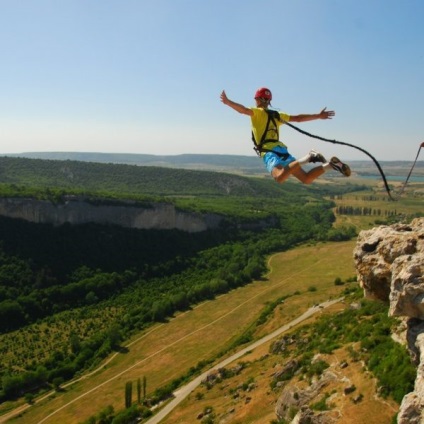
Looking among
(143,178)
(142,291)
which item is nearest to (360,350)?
(142,291)

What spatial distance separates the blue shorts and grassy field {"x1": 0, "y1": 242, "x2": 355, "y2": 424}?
36669mm

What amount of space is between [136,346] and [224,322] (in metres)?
12.9

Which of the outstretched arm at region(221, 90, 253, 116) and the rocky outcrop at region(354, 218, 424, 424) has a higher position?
the outstretched arm at region(221, 90, 253, 116)

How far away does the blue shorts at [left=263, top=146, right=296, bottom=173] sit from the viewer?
10211 mm

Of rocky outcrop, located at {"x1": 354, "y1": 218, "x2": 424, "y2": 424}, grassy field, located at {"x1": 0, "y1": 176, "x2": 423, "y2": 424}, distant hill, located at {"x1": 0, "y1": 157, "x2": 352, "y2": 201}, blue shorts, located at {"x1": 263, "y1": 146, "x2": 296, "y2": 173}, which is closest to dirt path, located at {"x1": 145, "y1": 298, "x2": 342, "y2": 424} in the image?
grassy field, located at {"x1": 0, "y1": 176, "x2": 423, "y2": 424}

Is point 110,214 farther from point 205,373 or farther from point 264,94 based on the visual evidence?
point 264,94

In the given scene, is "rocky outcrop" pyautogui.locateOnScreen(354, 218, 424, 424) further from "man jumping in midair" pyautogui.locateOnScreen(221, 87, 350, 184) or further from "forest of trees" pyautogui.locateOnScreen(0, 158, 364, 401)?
"forest of trees" pyautogui.locateOnScreen(0, 158, 364, 401)

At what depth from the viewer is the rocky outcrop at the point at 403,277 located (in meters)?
11.1

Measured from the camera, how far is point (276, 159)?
33.9 feet

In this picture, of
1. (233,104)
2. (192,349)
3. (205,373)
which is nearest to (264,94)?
(233,104)

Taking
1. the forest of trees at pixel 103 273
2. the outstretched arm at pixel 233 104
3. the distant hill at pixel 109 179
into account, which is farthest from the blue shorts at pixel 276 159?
the distant hill at pixel 109 179

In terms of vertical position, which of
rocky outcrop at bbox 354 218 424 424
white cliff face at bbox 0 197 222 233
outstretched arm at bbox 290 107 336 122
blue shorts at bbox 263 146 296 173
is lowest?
white cliff face at bbox 0 197 222 233

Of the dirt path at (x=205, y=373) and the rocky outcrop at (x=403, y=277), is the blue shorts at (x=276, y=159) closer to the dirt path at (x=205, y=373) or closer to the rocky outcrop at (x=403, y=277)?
the rocky outcrop at (x=403, y=277)

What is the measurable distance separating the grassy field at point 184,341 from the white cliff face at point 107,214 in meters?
28.8
